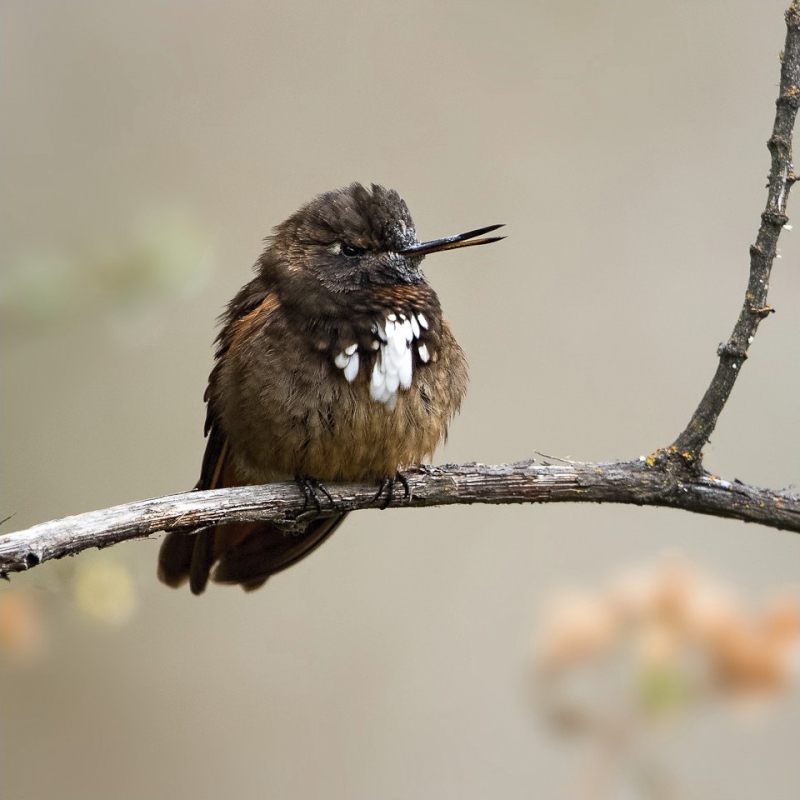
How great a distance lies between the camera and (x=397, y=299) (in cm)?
256

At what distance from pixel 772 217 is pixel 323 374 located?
3.60 ft

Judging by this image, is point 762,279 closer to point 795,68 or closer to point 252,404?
point 795,68

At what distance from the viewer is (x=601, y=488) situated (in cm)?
223

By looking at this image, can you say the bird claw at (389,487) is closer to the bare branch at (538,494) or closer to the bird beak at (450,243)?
the bare branch at (538,494)

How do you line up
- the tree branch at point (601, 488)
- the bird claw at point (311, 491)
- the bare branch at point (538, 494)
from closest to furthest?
the tree branch at point (601, 488) < the bare branch at point (538, 494) < the bird claw at point (311, 491)

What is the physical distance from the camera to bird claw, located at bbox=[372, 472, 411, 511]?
2408 mm

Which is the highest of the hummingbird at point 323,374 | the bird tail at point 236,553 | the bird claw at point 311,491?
the hummingbird at point 323,374

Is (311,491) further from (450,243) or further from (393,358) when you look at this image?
(450,243)

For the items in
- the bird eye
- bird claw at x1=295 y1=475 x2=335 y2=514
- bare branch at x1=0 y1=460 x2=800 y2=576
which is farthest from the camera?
the bird eye

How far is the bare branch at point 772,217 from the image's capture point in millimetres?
1983

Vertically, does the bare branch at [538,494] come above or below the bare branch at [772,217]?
below

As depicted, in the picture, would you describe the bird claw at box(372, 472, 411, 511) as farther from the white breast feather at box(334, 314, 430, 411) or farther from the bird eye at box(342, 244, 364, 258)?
the bird eye at box(342, 244, 364, 258)

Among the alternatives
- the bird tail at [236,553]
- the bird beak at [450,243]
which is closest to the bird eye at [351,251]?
the bird beak at [450,243]

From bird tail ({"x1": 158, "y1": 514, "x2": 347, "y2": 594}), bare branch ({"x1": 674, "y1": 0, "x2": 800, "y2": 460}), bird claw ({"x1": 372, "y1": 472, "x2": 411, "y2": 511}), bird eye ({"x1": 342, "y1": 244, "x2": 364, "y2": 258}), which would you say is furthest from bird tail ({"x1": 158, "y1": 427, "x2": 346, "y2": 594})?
bare branch ({"x1": 674, "y1": 0, "x2": 800, "y2": 460})
